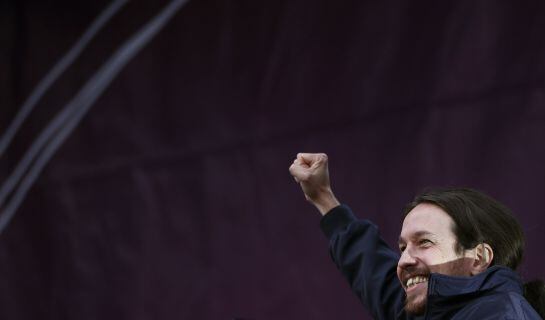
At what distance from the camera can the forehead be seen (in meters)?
1.65

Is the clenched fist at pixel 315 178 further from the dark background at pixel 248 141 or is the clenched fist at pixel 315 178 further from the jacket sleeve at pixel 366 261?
the dark background at pixel 248 141

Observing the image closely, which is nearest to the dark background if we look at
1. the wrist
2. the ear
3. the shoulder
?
the wrist

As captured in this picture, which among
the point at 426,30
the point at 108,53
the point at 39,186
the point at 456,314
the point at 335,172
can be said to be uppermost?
the point at 108,53

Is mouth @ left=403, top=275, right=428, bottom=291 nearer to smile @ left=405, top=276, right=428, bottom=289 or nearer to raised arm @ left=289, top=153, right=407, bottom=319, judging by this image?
smile @ left=405, top=276, right=428, bottom=289

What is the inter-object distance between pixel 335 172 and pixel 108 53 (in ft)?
2.29

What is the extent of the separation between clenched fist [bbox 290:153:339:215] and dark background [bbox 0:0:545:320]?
0.42m

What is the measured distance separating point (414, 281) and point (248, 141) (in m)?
1.00

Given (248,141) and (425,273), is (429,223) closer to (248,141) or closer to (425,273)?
(425,273)

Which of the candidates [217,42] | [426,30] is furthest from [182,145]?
[426,30]

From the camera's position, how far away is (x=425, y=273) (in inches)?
64.0

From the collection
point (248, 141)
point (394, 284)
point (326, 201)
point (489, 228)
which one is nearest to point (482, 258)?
point (489, 228)

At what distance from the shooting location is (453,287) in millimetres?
1545

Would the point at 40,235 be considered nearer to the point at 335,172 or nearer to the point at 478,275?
the point at 335,172

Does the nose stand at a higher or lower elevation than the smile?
higher
